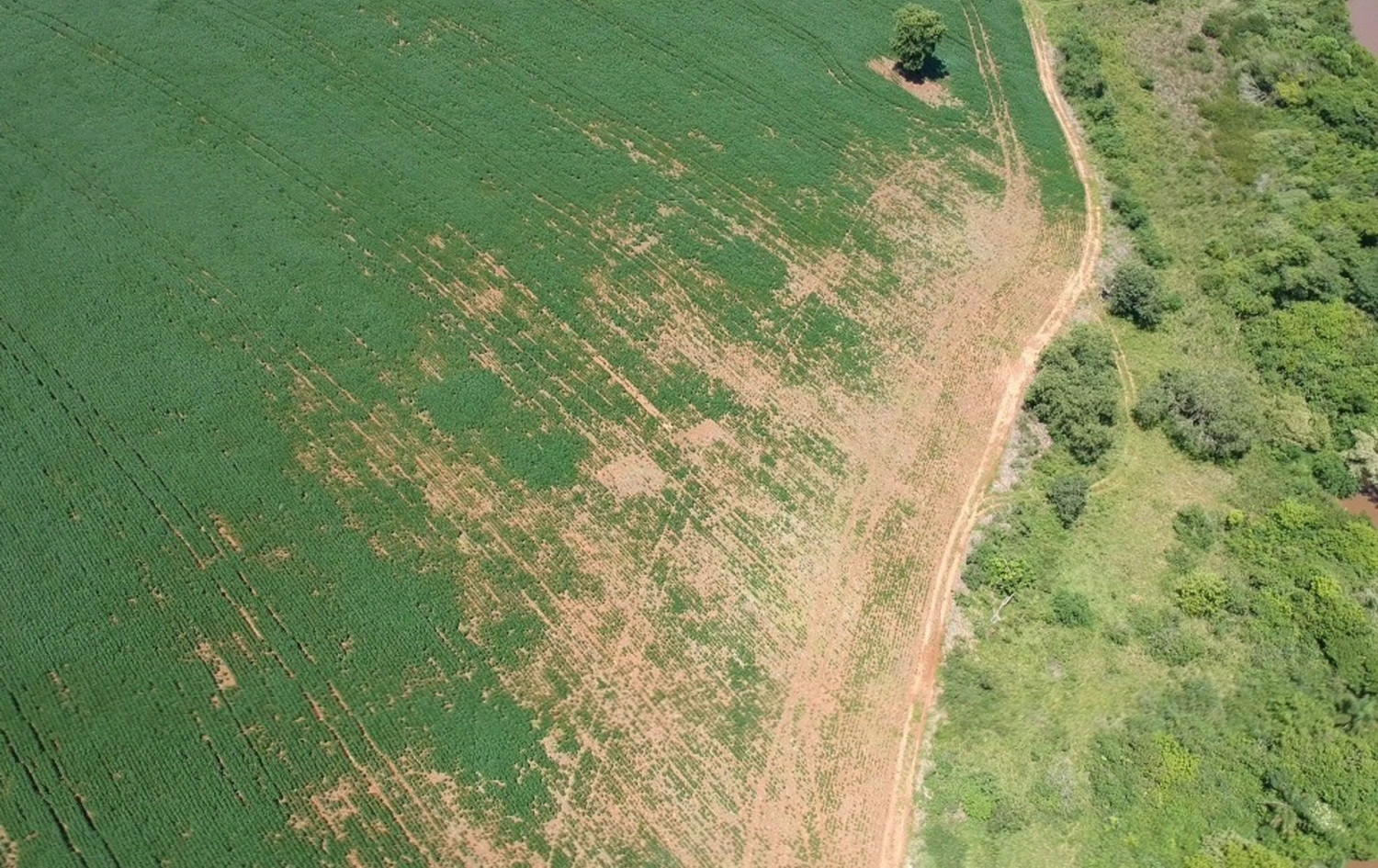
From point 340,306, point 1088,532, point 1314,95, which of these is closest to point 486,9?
point 340,306

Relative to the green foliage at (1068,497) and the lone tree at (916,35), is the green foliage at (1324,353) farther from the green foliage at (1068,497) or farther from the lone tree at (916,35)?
the lone tree at (916,35)

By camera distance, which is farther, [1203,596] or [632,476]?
[632,476]

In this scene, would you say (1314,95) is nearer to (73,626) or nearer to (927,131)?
(927,131)

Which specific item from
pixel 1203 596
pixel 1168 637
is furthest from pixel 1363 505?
pixel 1168 637

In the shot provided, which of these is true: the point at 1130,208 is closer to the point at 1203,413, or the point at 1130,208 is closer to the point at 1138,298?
the point at 1138,298

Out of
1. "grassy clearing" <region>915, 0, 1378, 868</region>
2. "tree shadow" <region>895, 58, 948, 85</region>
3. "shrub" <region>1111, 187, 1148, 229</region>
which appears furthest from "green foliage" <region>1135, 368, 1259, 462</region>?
"tree shadow" <region>895, 58, 948, 85</region>

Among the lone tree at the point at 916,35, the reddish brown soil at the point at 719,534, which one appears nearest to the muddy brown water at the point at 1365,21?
the reddish brown soil at the point at 719,534
